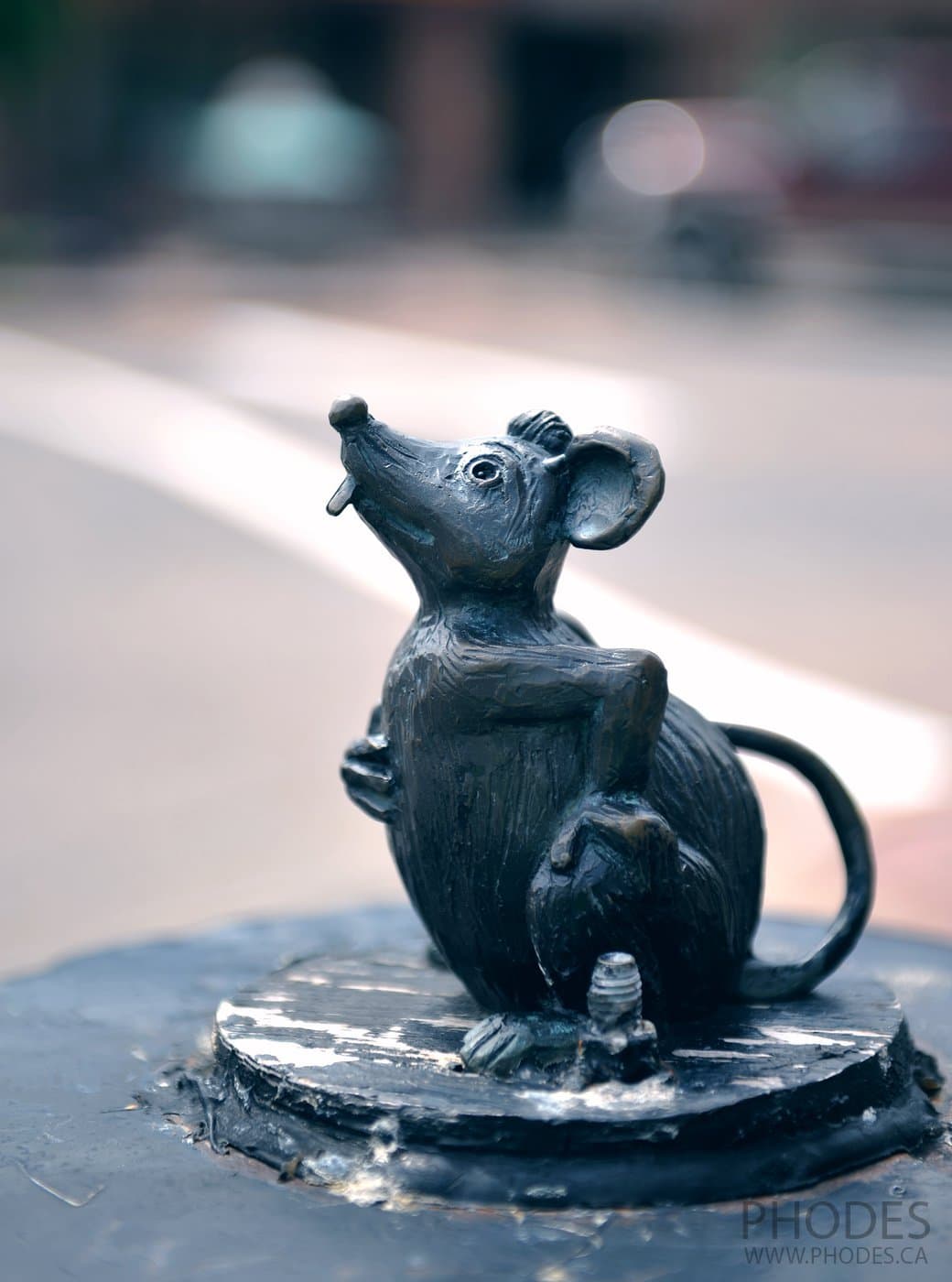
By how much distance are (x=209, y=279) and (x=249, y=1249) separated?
52.9 feet

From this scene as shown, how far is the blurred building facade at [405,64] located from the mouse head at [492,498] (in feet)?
65.7

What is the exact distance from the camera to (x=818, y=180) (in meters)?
16.9

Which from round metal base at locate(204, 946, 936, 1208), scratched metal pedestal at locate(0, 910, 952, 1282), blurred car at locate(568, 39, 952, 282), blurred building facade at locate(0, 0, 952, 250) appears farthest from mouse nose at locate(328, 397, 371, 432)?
blurred building facade at locate(0, 0, 952, 250)

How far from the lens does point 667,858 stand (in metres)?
2.14

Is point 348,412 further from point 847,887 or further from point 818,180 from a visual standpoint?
point 818,180

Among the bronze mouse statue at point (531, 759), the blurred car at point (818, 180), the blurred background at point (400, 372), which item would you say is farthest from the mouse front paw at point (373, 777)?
the blurred car at point (818, 180)

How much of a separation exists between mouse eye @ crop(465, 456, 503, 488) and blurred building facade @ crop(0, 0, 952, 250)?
2006cm

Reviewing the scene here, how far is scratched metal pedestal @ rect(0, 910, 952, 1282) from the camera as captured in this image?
6.31ft

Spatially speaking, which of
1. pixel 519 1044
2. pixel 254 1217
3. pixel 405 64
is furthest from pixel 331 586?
pixel 405 64

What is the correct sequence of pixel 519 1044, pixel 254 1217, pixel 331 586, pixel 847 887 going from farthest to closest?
pixel 331 586 → pixel 847 887 → pixel 519 1044 → pixel 254 1217

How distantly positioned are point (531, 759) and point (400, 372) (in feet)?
33.0

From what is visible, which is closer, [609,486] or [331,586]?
[609,486]

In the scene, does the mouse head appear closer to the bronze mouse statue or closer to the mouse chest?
the bronze mouse statue

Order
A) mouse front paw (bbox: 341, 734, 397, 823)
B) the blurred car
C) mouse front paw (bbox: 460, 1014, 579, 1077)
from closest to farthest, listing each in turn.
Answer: mouse front paw (bbox: 460, 1014, 579, 1077) → mouse front paw (bbox: 341, 734, 397, 823) → the blurred car
